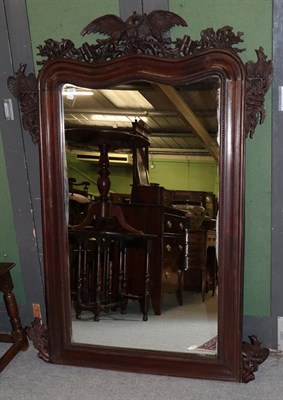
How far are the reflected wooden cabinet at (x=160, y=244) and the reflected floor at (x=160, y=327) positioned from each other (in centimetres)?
6

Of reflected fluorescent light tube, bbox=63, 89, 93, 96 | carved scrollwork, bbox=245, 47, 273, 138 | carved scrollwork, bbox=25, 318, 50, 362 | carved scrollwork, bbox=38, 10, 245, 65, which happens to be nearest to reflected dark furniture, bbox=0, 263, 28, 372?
carved scrollwork, bbox=25, 318, 50, 362

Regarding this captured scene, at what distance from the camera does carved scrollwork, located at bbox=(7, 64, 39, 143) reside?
2.13 metres

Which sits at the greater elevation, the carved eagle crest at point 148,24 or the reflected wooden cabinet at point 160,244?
the carved eagle crest at point 148,24

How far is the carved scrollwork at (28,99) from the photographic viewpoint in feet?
6.98

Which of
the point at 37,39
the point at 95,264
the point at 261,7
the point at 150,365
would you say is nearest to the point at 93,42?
the point at 37,39

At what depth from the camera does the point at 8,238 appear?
2.48 meters

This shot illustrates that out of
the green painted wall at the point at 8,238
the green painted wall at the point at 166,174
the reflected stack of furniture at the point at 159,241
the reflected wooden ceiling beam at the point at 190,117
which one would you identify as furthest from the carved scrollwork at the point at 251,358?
the green painted wall at the point at 8,238

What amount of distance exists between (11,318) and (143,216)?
32.6 inches

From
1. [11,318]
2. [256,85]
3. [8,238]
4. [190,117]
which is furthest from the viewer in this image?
[8,238]

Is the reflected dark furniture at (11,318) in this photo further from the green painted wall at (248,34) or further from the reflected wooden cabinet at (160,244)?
the green painted wall at (248,34)

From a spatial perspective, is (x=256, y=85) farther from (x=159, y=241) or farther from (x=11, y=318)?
(x=11, y=318)

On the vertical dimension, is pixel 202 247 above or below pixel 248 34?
below

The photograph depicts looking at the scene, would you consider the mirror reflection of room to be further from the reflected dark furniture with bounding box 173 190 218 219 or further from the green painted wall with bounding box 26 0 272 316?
the green painted wall with bounding box 26 0 272 316

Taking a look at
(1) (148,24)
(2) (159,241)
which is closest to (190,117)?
(1) (148,24)
